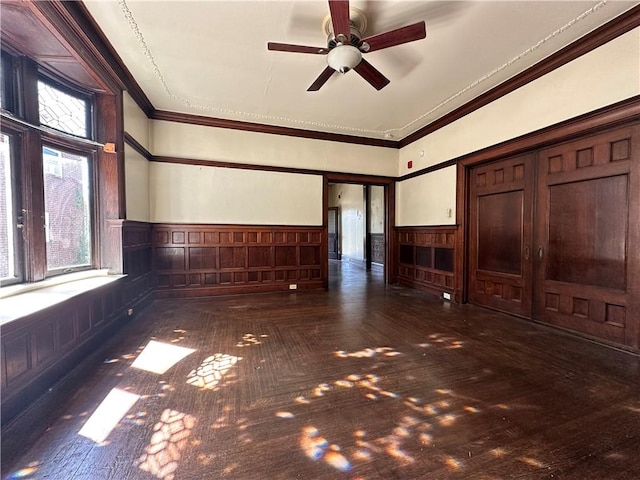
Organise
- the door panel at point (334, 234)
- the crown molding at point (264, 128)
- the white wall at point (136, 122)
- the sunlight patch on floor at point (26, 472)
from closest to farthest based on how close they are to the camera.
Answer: the sunlight patch on floor at point (26, 472) → the white wall at point (136, 122) → the crown molding at point (264, 128) → the door panel at point (334, 234)

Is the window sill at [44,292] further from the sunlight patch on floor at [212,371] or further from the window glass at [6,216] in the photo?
the sunlight patch on floor at [212,371]

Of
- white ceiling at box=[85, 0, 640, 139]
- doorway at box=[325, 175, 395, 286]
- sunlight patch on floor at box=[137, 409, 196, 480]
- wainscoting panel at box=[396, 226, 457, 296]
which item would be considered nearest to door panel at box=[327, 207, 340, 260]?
doorway at box=[325, 175, 395, 286]

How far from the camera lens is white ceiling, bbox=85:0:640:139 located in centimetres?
248

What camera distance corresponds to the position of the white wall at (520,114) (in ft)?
8.64

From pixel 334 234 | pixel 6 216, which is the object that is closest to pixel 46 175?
pixel 6 216

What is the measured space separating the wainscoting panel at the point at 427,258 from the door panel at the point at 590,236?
56.1 inches

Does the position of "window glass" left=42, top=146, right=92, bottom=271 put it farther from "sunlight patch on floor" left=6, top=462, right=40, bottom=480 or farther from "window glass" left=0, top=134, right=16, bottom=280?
"sunlight patch on floor" left=6, top=462, right=40, bottom=480

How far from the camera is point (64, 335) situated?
7.38ft

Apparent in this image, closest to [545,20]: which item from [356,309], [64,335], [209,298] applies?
[356,309]

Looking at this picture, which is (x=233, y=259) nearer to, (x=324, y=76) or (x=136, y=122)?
(x=136, y=122)

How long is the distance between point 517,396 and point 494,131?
352cm

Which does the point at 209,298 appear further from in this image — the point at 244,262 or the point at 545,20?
the point at 545,20

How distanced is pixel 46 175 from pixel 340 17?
3.13 meters

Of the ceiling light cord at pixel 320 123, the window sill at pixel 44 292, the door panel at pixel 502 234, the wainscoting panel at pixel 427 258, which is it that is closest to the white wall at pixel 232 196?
the ceiling light cord at pixel 320 123
